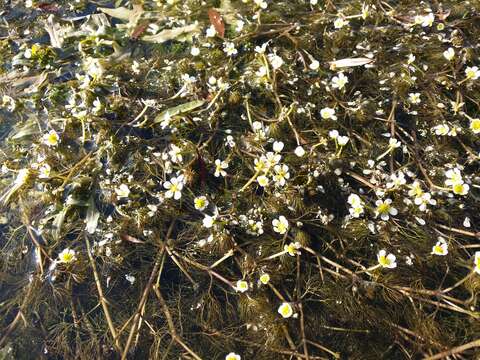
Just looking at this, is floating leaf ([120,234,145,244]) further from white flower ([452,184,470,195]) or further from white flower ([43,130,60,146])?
white flower ([452,184,470,195])

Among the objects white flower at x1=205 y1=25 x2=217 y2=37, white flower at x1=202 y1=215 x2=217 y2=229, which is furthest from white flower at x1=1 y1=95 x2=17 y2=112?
white flower at x1=202 y1=215 x2=217 y2=229

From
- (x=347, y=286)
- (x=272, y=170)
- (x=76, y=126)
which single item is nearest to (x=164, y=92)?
(x=76, y=126)

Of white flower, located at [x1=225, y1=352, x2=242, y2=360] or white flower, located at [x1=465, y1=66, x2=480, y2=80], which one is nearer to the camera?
white flower, located at [x1=225, y1=352, x2=242, y2=360]

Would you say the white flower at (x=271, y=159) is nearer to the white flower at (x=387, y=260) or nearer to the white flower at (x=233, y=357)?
the white flower at (x=387, y=260)

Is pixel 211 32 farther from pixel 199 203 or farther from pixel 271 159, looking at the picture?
pixel 199 203

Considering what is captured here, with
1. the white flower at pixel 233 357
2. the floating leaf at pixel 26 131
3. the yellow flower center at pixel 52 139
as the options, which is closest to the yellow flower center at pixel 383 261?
the white flower at pixel 233 357

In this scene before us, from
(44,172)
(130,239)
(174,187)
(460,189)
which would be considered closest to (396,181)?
(460,189)
